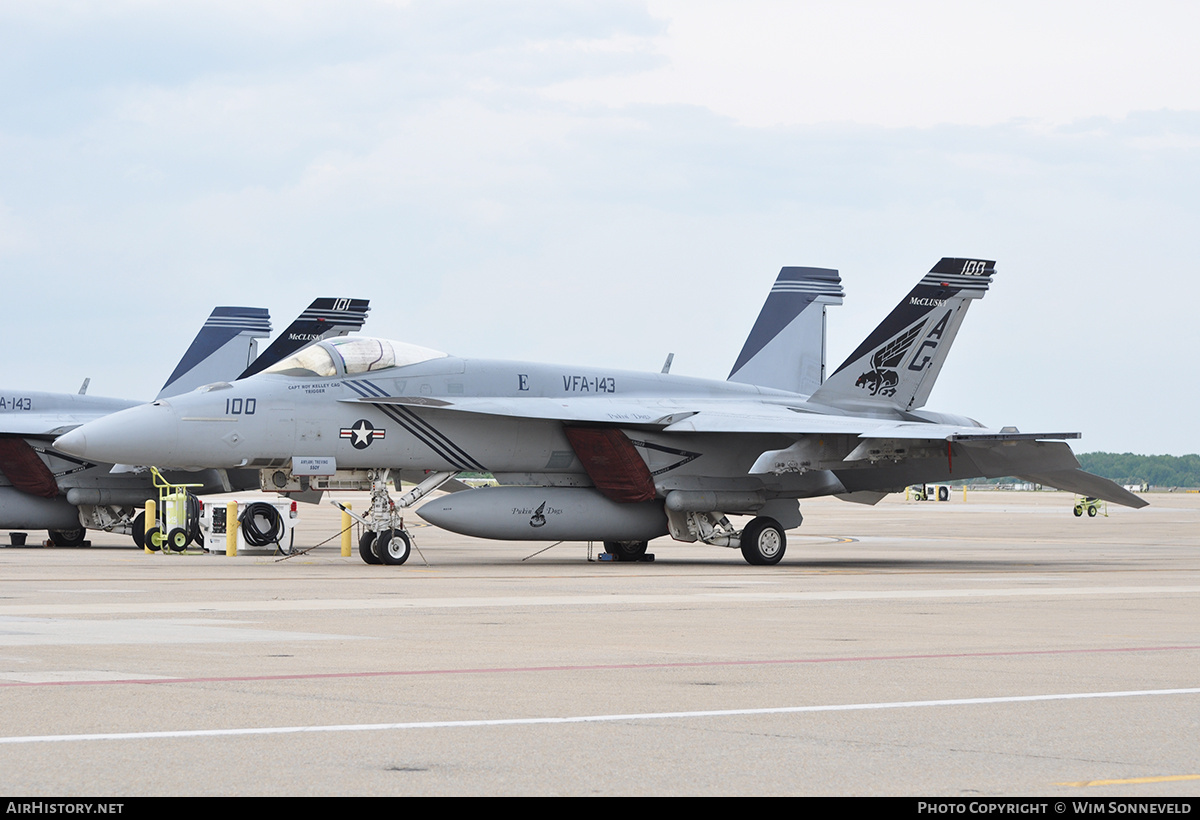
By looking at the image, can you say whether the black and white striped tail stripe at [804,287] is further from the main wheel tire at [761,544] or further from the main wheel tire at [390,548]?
the main wheel tire at [390,548]

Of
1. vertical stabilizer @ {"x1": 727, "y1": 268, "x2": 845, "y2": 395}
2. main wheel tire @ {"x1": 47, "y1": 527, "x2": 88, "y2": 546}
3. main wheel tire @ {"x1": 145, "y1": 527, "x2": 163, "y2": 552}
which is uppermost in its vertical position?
vertical stabilizer @ {"x1": 727, "y1": 268, "x2": 845, "y2": 395}

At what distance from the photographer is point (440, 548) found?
27.1m

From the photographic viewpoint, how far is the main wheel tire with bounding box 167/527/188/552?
24406mm

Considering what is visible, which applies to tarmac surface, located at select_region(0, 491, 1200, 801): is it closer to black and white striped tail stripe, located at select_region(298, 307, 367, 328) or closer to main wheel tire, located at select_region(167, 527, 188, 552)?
main wheel tire, located at select_region(167, 527, 188, 552)

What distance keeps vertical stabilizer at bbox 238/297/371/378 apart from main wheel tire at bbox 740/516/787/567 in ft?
32.2

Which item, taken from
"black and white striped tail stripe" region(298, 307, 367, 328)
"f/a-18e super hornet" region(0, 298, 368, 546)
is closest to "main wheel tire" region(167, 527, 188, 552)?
"f/a-18e super hornet" region(0, 298, 368, 546)

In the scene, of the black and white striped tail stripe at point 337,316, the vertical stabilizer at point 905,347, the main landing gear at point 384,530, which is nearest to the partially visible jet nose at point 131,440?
the main landing gear at point 384,530

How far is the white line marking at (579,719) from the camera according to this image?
6094 millimetres

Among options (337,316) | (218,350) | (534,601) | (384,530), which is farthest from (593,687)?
(218,350)

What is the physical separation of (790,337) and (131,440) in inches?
511

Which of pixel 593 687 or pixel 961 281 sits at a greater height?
pixel 961 281

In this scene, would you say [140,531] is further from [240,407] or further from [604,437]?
[604,437]

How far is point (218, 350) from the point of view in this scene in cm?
3266

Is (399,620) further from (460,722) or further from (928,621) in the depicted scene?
(460,722)
